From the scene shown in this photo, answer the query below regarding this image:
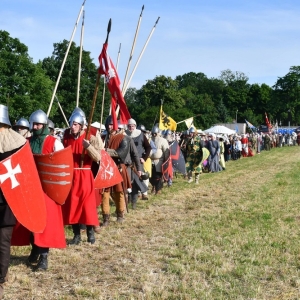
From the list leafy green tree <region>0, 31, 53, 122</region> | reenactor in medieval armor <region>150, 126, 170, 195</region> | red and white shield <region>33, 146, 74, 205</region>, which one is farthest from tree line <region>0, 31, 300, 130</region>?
reenactor in medieval armor <region>150, 126, 170, 195</region>

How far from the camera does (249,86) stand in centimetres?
10306

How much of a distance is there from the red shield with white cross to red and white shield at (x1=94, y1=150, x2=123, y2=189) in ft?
6.40

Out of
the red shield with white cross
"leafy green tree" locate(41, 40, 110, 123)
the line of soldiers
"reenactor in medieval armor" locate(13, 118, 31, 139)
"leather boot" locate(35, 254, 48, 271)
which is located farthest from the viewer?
"leafy green tree" locate(41, 40, 110, 123)

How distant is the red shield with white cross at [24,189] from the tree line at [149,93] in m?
2.18

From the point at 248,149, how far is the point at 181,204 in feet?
64.9

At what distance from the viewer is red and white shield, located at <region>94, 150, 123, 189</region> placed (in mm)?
6484

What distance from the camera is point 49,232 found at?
500 cm

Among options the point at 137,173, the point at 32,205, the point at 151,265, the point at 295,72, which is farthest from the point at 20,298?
the point at 295,72

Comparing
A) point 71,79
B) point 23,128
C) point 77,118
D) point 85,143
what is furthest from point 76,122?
point 71,79

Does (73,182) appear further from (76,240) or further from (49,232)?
(49,232)

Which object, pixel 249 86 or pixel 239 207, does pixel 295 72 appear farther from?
pixel 239 207

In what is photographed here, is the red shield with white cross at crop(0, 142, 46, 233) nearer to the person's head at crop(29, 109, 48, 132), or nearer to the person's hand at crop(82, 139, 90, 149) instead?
the person's head at crop(29, 109, 48, 132)

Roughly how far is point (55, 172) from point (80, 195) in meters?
0.94

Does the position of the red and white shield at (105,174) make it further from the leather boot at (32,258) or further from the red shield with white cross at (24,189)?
the red shield with white cross at (24,189)
